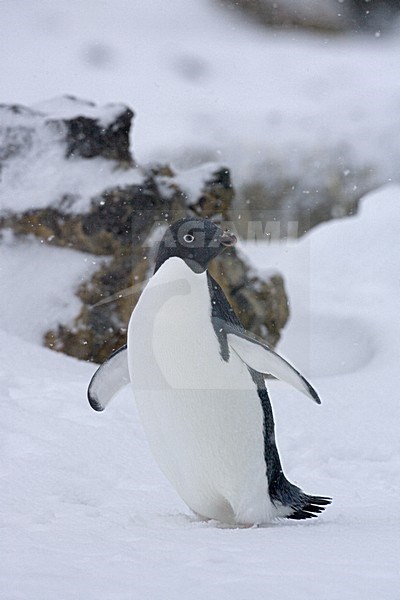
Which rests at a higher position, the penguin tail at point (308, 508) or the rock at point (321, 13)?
the rock at point (321, 13)

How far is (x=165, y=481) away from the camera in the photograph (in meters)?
2.21

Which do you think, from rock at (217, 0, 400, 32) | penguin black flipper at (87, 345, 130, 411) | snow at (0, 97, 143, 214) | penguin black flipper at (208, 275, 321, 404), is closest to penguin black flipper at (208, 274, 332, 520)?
penguin black flipper at (208, 275, 321, 404)

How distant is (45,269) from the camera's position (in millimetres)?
3648

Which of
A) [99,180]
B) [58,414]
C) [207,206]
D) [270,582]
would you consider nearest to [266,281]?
[207,206]

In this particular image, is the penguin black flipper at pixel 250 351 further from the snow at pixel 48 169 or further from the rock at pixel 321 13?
the rock at pixel 321 13

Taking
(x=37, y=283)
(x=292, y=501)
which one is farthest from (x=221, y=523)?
(x=37, y=283)

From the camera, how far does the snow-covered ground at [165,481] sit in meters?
0.97

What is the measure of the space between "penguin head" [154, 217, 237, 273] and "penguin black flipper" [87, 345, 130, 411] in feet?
0.99

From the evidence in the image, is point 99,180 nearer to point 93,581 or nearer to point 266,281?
point 266,281

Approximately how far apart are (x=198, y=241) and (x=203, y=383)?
29 cm

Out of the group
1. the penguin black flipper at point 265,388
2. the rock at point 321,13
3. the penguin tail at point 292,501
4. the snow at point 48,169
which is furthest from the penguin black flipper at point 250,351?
the rock at point 321,13

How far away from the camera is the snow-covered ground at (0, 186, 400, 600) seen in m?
0.97

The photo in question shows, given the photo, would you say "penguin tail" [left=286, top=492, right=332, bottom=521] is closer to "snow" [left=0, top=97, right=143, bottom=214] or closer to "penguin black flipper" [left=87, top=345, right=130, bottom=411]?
"penguin black flipper" [left=87, top=345, right=130, bottom=411]

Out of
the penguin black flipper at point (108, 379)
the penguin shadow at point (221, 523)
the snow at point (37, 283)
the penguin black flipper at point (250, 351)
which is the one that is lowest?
the snow at point (37, 283)
